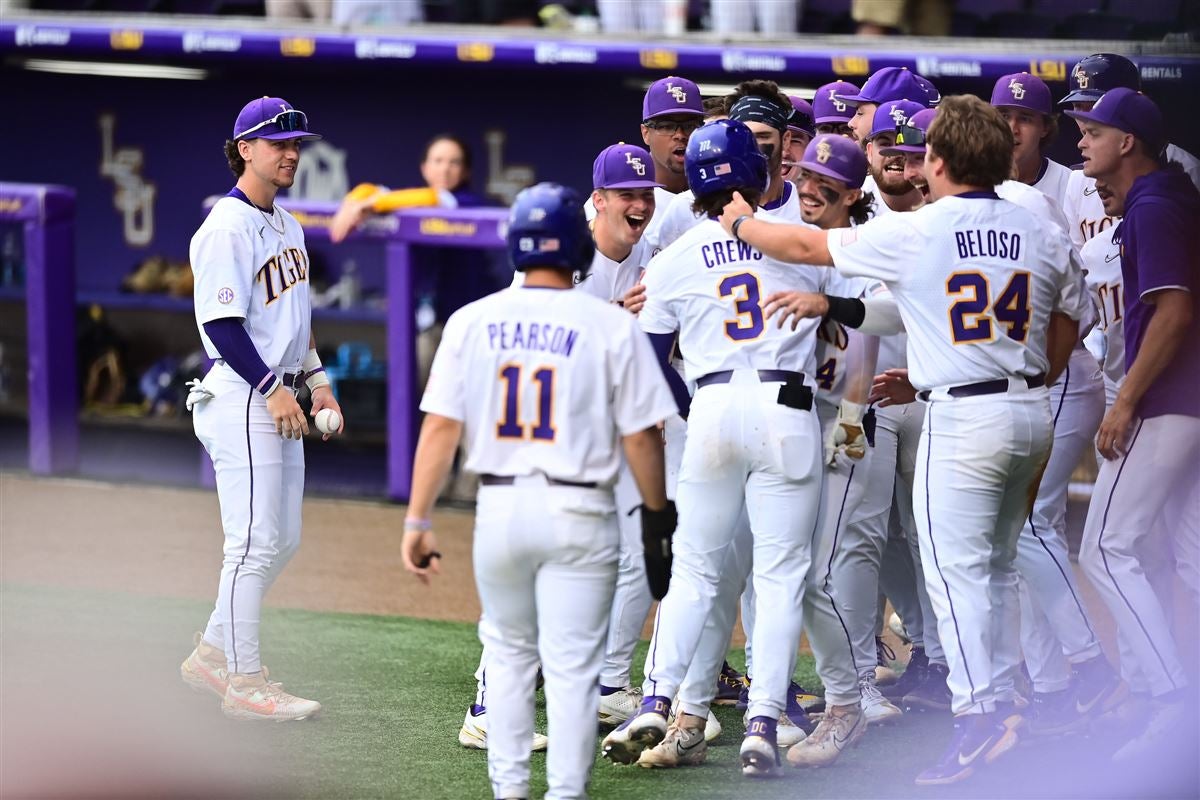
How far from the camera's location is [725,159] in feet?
14.7

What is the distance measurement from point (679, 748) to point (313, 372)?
67.5 inches

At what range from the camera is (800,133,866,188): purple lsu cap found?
464cm

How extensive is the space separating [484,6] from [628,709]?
652 cm

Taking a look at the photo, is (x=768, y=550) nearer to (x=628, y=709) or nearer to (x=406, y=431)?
(x=628, y=709)

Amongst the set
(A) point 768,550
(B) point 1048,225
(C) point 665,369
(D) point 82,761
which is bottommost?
(D) point 82,761

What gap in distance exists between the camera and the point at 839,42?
31.9 feet

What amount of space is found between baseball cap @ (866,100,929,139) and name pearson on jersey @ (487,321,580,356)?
188cm

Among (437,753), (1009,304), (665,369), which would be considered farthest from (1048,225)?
(437,753)

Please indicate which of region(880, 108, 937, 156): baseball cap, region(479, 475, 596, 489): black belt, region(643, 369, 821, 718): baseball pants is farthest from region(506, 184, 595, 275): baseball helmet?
region(880, 108, 937, 156): baseball cap

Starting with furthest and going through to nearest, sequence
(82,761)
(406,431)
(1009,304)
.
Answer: (406,431), (82,761), (1009,304)

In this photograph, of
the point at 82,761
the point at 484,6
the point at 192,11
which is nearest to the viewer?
the point at 82,761

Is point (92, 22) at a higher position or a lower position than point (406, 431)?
higher

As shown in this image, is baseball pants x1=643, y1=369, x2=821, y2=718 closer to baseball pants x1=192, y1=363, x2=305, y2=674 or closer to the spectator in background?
baseball pants x1=192, y1=363, x2=305, y2=674

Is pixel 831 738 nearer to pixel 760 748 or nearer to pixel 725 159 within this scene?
pixel 760 748
